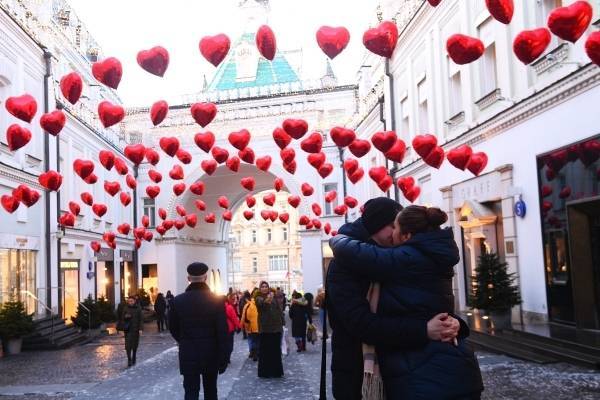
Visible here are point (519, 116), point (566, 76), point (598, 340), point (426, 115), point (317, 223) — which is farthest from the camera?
point (317, 223)

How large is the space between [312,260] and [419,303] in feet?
103

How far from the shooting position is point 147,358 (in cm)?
1589

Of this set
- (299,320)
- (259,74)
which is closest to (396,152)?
(299,320)

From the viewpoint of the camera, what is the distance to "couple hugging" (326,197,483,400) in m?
2.97

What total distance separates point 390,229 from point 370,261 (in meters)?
0.38

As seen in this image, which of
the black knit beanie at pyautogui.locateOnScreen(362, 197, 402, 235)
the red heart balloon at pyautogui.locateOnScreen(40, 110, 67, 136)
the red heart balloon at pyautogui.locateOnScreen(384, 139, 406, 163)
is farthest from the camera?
the red heart balloon at pyautogui.locateOnScreen(384, 139, 406, 163)

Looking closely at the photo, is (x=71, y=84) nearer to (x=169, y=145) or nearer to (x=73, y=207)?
(x=169, y=145)

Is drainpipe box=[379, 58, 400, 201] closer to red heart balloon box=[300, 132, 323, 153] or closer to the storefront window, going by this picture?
red heart balloon box=[300, 132, 323, 153]

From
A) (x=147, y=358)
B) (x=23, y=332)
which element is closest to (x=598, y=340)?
(x=147, y=358)

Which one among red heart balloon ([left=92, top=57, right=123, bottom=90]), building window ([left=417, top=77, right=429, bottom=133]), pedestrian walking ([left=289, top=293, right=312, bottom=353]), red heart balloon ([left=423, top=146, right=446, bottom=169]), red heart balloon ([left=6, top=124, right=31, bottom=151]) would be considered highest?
building window ([left=417, top=77, right=429, bottom=133])

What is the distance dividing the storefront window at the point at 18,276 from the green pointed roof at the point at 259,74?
21060 millimetres

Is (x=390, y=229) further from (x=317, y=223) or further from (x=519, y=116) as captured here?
(x=317, y=223)

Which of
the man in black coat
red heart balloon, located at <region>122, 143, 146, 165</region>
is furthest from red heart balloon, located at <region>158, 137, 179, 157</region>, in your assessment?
the man in black coat

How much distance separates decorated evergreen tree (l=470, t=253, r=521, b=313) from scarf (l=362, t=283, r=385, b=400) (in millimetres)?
11469
